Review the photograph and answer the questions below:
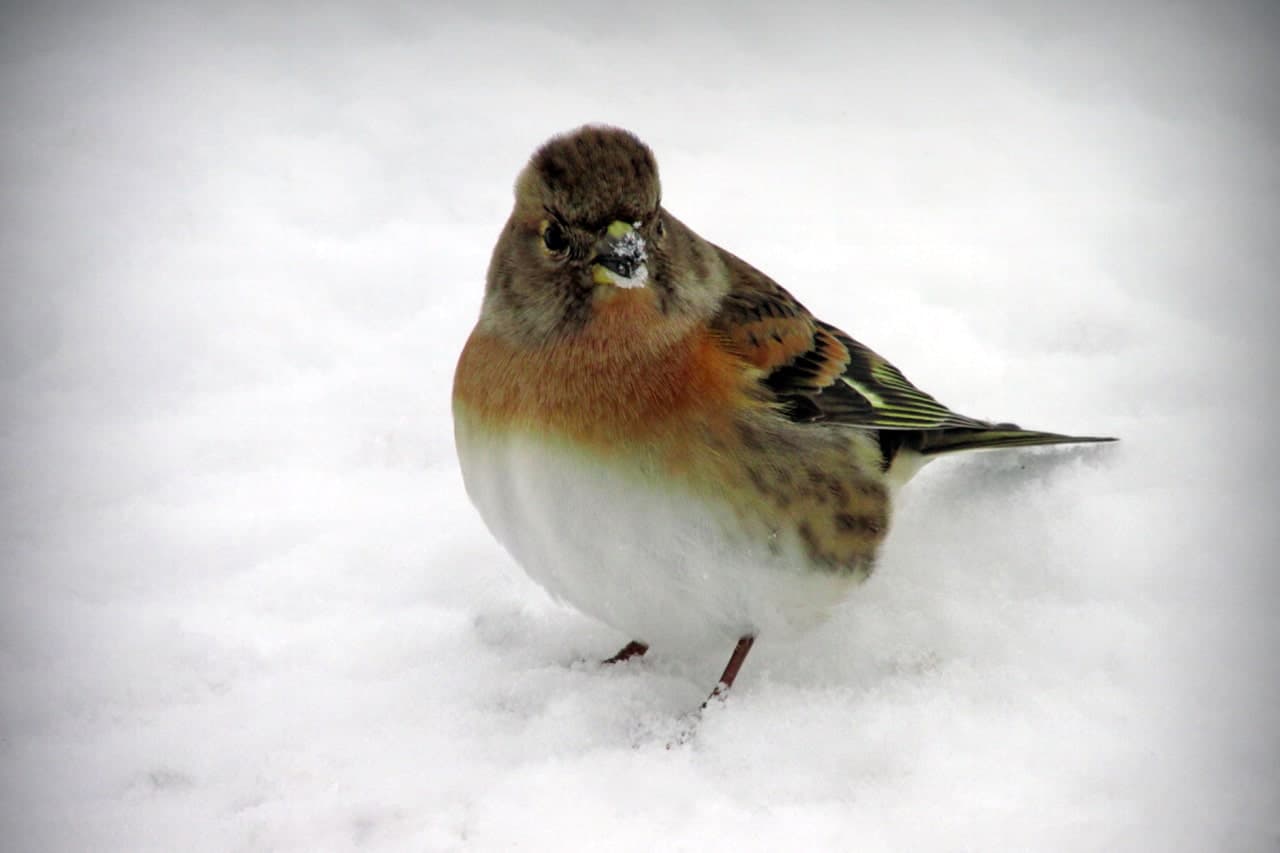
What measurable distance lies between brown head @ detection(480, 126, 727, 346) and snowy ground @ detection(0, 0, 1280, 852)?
941mm

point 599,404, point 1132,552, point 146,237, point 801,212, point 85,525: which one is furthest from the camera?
point 801,212

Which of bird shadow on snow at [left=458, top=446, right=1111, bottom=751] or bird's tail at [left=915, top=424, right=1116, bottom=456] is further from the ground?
bird's tail at [left=915, top=424, right=1116, bottom=456]

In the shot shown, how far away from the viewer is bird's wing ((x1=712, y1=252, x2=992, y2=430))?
3.15m

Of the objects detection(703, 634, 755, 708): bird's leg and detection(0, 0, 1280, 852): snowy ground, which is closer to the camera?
detection(0, 0, 1280, 852): snowy ground


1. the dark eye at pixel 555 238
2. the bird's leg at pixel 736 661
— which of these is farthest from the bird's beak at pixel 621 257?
the bird's leg at pixel 736 661

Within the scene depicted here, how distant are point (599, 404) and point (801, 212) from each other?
9.06 feet

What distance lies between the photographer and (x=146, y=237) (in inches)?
190

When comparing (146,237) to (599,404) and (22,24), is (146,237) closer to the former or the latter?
(22,24)

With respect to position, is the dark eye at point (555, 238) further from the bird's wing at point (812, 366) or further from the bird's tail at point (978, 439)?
the bird's tail at point (978, 439)

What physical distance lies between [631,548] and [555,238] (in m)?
0.82

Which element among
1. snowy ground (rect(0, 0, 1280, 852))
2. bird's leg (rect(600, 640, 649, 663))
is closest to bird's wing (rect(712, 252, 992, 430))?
snowy ground (rect(0, 0, 1280, 852))

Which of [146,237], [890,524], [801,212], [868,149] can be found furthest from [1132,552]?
[146,237]

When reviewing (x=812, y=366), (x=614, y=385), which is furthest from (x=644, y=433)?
(x=812, y=366)

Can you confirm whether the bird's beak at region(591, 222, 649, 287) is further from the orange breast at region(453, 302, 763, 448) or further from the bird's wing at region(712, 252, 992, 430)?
the bird's wing at region(712, 252, 992, 430)
